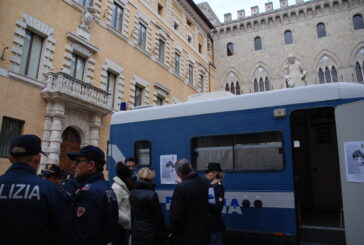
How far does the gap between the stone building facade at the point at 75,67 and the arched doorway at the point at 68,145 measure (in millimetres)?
51

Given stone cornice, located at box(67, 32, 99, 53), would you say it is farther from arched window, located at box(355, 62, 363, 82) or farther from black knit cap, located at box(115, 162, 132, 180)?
arched window, located at box(355, 62, 363, 82)

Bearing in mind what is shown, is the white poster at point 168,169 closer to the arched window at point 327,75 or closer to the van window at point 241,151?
the van window at point 241,151

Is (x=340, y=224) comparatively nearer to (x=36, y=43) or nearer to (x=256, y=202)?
Result: (x=256, y=202)

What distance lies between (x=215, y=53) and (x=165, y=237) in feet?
114

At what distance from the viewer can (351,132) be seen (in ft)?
15.2

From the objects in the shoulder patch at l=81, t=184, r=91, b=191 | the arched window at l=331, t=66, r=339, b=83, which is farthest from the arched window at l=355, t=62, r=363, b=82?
the shoulder patch at l=81, t=184, r=91, b=191

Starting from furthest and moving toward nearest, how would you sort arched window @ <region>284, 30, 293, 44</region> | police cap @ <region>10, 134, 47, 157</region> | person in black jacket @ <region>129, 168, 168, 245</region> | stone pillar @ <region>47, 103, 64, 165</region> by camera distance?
arched window @ <region>284, 30, 293, 44</region> → stone pillar @ <region>47, 103, 64, 165</region> → person in black jacket @ <region>129, 168, 168, 245</region> → police cap @ <region>10, 134, 47, 157</region>

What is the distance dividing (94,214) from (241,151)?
3645mm

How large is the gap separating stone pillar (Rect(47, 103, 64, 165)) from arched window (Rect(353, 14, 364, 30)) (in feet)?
103

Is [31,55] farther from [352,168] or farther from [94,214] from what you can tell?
[352,168]

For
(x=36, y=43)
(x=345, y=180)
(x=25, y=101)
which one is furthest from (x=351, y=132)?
(x=36, y=43)

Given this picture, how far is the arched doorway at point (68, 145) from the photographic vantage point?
562 inches

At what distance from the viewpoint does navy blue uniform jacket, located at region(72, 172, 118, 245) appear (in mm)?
2682

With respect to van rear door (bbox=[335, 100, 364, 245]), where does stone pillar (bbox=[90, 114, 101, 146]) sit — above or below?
above
